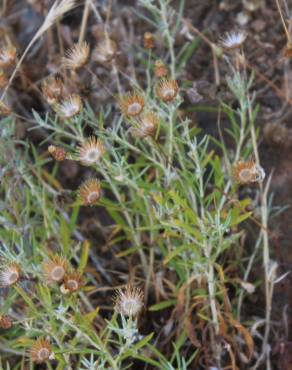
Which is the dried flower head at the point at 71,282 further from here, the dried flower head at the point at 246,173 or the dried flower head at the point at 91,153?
the dried flower head at the point at 246,173

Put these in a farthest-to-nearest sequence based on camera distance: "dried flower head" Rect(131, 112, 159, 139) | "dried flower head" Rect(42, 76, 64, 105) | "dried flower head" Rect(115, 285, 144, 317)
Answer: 1. "dried flower head" Rect(42, 76, 64, 105)
2. "dried flower head" Rect(131, 112, 159, 139)
3. "dried flower head" Rect(115, 285, 144, 317)

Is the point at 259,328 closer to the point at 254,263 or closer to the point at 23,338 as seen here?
the point at 254,263

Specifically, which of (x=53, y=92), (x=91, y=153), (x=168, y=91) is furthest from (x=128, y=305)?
(x=53, y=92)

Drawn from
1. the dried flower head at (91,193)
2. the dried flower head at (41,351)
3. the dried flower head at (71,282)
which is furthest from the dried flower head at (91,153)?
the dried flower head at (41,351)

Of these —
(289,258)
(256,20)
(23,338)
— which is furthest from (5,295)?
(256,20)

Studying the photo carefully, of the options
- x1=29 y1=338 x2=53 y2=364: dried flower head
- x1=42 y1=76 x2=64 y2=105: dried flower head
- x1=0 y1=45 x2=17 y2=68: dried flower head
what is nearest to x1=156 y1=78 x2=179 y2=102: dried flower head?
x1=42 y1=76 x2=64 y2=105: dried flower head

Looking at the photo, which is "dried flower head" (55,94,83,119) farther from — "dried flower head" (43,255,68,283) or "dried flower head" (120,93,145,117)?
"dried flower head" (43,255,68,283)
